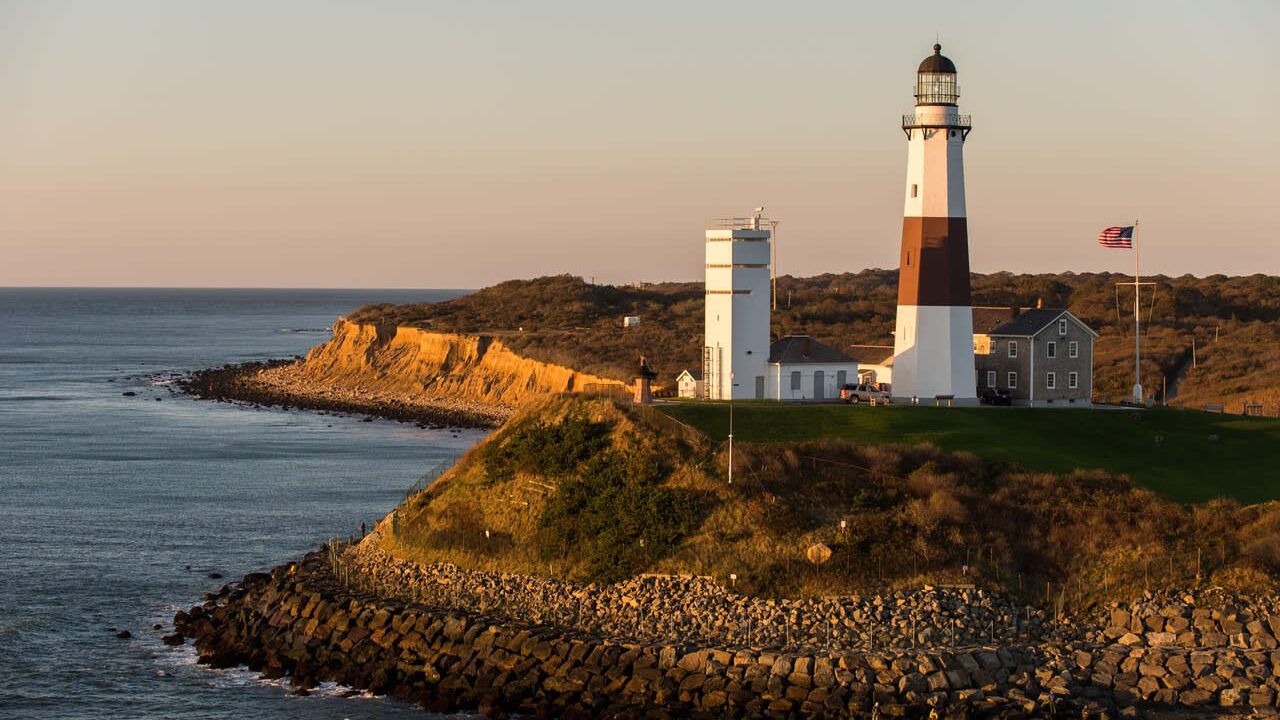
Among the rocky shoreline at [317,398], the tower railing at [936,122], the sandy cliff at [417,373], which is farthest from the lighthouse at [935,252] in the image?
the rocky shoreline at [317,398]

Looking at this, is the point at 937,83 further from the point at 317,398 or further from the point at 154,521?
the point at 317,398

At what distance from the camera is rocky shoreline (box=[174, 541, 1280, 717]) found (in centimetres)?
3291

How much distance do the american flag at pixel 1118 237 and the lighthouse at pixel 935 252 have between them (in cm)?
623

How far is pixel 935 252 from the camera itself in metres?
50.0

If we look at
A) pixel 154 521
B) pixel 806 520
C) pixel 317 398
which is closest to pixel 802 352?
pixel 806 520

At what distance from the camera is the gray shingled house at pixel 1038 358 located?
54.2 meters

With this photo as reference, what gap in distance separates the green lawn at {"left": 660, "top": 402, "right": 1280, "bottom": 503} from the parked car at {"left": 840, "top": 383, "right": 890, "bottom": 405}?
1.96 metres

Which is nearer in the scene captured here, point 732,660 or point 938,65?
point 732,660

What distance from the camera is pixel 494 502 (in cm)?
4344

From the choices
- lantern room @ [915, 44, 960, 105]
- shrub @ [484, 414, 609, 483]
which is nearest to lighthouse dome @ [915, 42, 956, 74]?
lantern room @ [915, 44, 960, 105]

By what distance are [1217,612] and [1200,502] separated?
562 cm

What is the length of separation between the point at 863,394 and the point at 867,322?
61.9 meters

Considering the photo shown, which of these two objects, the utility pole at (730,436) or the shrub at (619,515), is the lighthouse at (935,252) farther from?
the shrub at (619,515)

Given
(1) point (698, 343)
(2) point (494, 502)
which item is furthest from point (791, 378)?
(1) point (698, 343)
